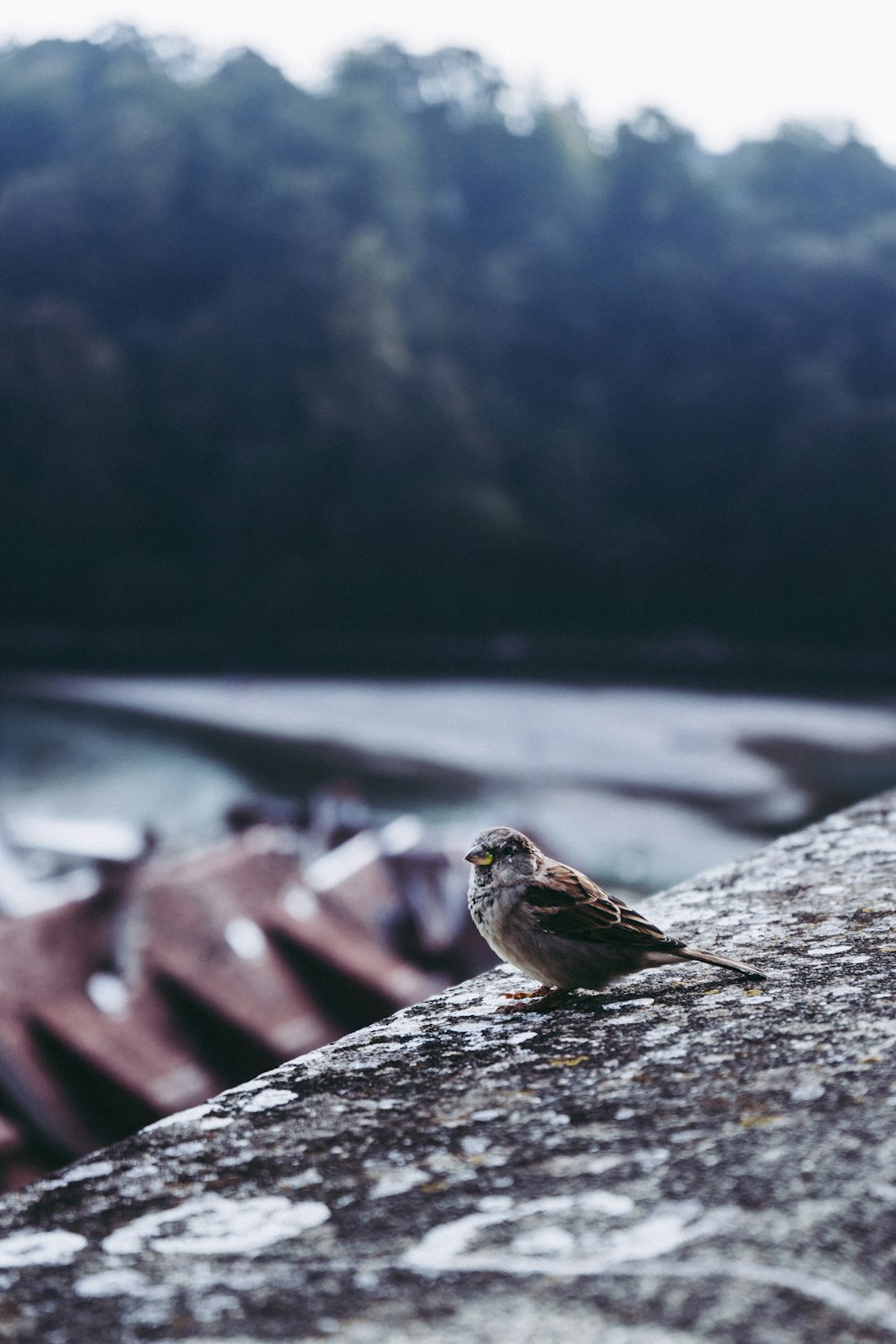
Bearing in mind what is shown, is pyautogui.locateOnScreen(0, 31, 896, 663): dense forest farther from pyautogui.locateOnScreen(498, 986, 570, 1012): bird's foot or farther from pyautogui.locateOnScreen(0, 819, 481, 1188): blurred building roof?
pyautogui.locateOnScreen(498, 986, 570, 1012): bird's foot

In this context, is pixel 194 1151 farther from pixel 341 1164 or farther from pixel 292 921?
pixel 292 921

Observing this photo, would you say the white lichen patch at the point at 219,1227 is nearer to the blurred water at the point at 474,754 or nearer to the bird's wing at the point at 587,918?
the bird's wing at the point at 587,918

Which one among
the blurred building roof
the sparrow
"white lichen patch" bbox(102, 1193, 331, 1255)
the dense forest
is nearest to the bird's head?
the sparrow

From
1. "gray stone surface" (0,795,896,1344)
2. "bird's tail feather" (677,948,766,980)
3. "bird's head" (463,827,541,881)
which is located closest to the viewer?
"gray stone surface" (0,795,896,1344)

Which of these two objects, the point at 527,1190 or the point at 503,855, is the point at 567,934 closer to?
the point at 503,855

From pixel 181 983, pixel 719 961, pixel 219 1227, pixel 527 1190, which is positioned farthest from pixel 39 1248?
pixel 181 983

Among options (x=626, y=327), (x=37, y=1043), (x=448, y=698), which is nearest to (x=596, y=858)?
(x=448, y=698)

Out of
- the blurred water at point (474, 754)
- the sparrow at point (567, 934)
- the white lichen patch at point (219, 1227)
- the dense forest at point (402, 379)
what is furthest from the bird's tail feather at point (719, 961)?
the dense forest at point (402, 379)

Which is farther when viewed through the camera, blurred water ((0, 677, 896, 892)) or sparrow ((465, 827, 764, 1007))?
blurred water ((0, 677, 896, 892))
